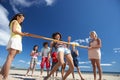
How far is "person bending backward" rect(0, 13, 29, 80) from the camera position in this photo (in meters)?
3.52

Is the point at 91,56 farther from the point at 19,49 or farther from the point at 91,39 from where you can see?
the point at 19,49

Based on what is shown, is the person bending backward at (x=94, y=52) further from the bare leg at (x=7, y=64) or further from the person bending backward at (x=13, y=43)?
the bare leg at (x=7, y=64)

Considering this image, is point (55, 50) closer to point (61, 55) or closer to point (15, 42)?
point (61, 55)

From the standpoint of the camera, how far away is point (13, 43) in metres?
3.66

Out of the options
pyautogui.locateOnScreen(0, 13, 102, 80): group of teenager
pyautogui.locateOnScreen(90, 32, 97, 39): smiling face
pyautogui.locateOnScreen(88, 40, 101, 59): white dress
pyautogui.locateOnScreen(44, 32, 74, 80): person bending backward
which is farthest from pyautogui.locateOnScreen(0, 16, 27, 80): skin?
pyautogui.locateOnScreen(90, 32, 97, 39): smiling face

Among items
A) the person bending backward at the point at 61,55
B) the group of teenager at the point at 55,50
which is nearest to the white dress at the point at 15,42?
the group of teenager at the point at 55,50

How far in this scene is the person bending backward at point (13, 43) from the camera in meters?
3.52

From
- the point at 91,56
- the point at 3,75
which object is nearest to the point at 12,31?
the point at 3,75

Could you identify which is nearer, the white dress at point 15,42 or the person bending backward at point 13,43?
the person bending backward at point 13,43

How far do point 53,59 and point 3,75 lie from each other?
10.8ft

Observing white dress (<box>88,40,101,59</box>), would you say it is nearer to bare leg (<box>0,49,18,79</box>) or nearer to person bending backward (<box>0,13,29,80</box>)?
person bending backward (<box>0,13,29,80</box>)

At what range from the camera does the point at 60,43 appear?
4789 mm

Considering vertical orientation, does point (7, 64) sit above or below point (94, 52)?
below

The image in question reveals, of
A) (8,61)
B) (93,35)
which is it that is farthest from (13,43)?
(93,35)
